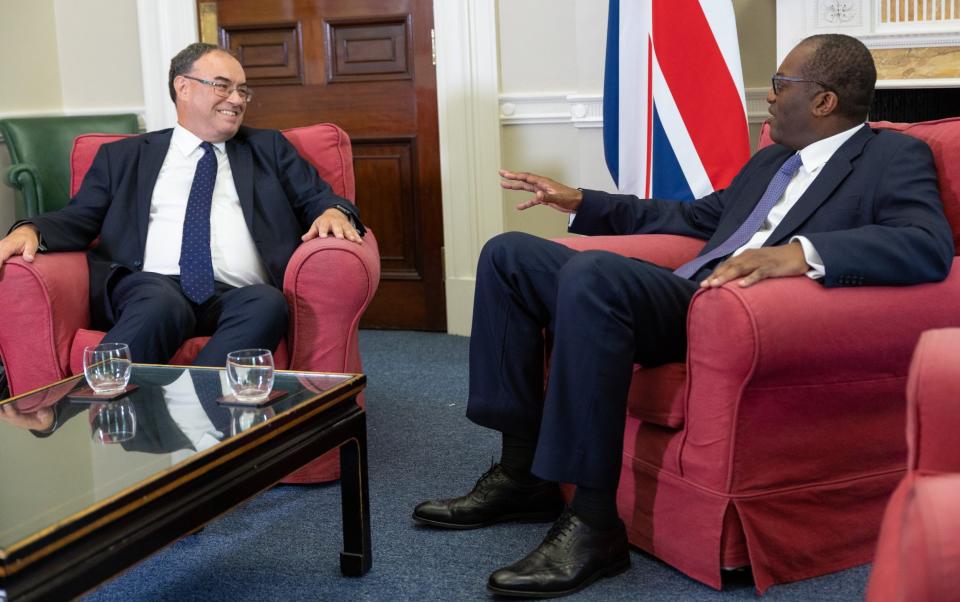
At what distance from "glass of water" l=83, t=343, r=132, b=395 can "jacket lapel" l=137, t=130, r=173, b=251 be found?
3.00ft

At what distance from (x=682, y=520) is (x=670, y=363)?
0.97ft

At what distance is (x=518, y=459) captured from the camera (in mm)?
2234

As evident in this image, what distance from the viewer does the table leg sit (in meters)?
2.03

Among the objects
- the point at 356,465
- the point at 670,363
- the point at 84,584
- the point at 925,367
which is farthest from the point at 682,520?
the point at 84,584

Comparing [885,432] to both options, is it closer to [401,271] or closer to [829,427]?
[829,427]

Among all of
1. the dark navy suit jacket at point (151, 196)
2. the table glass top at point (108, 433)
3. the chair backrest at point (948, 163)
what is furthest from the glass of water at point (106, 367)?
the chair backrest at point (948, 163)

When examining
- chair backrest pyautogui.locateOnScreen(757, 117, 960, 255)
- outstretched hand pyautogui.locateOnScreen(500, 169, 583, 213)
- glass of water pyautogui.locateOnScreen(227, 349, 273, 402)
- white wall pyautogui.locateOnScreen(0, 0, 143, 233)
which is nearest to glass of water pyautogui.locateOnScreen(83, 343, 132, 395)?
glass of water pyautogui.locateOnScreen(227, 349, 273, 402)

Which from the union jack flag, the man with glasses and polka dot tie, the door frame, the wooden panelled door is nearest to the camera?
the man with glasses and polka dot tie

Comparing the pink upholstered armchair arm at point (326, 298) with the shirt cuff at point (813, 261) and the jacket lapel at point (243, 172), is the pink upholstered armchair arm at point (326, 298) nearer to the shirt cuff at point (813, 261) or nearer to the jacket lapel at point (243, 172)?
the jacket lapel at point (243, 172)

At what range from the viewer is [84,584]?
136 cm

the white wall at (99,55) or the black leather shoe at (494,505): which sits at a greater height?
the white wall at (99,55)

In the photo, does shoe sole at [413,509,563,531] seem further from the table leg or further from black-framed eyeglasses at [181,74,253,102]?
black-framed eyeglasses at [181,74,253,102]

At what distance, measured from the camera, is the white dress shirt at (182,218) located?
111 inches

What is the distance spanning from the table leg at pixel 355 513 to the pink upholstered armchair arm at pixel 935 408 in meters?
1.07
